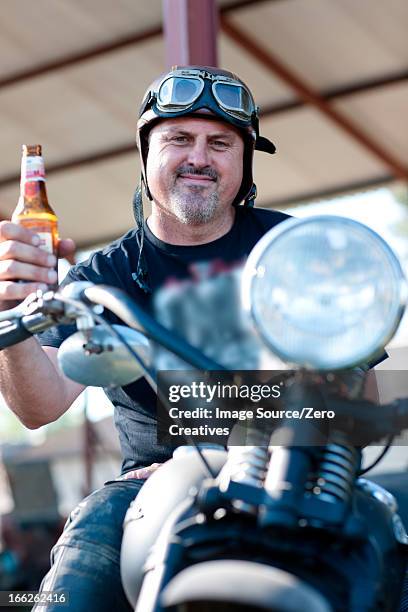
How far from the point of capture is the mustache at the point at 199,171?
9.14ft

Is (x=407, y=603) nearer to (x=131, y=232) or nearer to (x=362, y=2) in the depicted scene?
(x=131, y=232)

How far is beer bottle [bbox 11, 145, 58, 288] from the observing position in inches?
77.4

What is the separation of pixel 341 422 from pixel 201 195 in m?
1.46

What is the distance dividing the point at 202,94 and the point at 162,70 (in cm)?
555

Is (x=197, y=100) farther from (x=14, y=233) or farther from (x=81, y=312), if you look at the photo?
(x=81, y=312)

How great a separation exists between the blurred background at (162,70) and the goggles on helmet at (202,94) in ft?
9.20

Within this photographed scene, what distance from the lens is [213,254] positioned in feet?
9.14

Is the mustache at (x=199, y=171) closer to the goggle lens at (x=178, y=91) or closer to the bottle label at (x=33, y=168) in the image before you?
the goggle lens at (x=178, y=91)

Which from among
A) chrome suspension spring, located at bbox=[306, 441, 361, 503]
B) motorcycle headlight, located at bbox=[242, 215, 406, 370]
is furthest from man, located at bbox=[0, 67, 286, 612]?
chrome suspension spring, located at bbox=[306, 441, 361, 503]

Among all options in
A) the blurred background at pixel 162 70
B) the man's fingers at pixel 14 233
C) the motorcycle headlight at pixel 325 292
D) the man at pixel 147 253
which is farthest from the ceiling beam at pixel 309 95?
the motorcycle headlight at pixel 325 292

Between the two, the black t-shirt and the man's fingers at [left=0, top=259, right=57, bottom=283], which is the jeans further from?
the man's fingers at [left=0, top=259, right=57, bottom=283]

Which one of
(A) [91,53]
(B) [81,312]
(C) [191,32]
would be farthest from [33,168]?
(A) [91,53]

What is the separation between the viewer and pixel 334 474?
1.39m

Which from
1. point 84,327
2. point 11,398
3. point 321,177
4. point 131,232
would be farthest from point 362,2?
point 84,327
